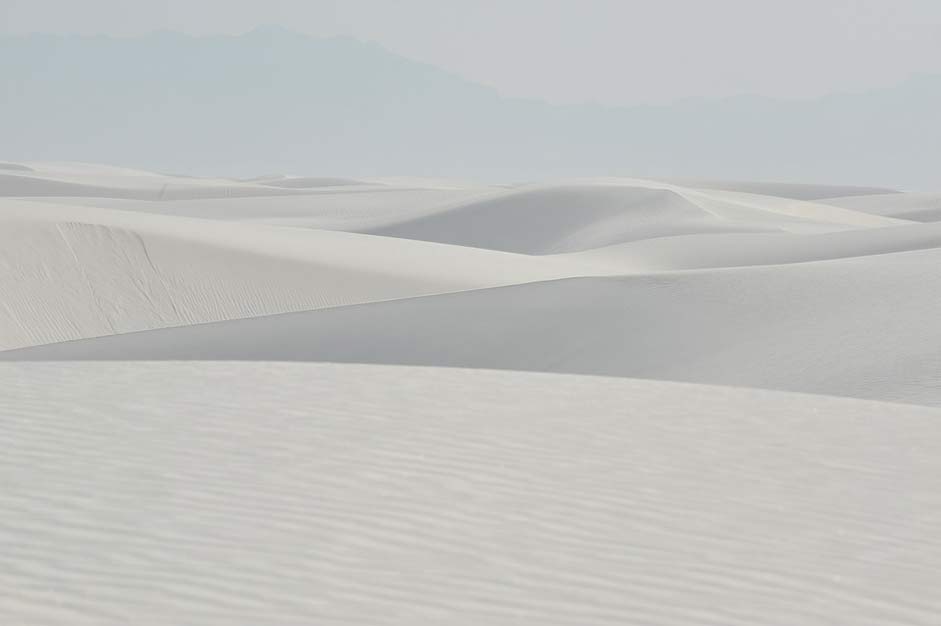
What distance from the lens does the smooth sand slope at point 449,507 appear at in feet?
9.62

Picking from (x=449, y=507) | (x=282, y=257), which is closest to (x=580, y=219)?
(x=282, y=257)

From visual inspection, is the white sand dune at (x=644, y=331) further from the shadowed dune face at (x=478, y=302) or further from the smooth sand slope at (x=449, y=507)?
the smooth sand slope at (x=449, y=507)

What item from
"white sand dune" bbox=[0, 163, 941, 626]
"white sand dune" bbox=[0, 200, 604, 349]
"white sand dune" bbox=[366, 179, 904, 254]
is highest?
"white sand dune" bbox=[366, 179, 904, 254]

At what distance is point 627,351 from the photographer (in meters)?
11.0

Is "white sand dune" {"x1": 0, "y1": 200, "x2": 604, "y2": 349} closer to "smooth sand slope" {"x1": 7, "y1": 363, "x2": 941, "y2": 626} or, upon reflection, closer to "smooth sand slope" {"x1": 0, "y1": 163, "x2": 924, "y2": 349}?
"smooth sand slope" {"x1": 0, "y1": 163, "x2": 924, "y2": 349}

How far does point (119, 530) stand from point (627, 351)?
317 inches

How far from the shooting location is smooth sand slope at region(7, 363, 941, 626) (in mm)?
2934

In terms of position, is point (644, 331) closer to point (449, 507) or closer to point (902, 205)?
point (449, 507)

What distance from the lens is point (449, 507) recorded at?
372 centimetres

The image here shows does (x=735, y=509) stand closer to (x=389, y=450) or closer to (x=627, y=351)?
(x=389, y=450)

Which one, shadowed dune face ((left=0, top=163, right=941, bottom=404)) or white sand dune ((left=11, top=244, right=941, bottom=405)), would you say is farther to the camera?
shadowed dune face ((left=0, top=163, right=941, bottom=404))

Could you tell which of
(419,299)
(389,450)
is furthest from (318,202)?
(389,450)

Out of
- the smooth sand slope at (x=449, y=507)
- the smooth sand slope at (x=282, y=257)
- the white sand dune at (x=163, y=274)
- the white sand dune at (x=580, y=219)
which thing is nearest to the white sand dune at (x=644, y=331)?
the white sand dune at (x=163, y=274)

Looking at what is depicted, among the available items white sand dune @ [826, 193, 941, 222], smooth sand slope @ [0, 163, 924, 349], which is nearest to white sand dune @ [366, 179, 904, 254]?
smooth sand slope @ [0, 163, 924, 349]
